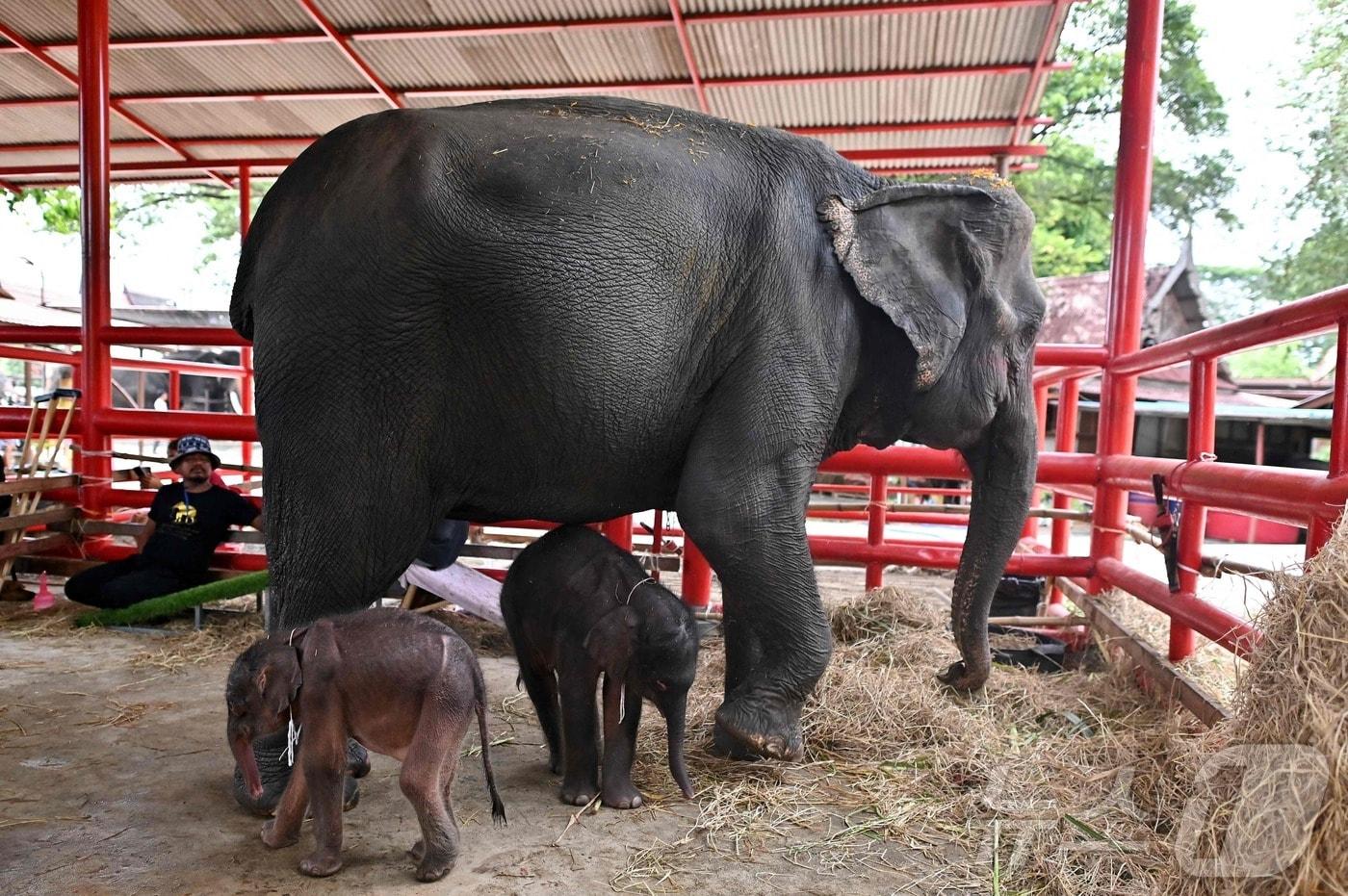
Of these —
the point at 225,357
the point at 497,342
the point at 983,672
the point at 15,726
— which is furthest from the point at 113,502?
the point at 225,357

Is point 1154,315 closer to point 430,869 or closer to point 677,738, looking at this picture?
point 677,738

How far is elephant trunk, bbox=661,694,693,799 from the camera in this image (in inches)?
122

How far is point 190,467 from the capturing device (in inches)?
222

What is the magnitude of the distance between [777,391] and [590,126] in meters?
1.10

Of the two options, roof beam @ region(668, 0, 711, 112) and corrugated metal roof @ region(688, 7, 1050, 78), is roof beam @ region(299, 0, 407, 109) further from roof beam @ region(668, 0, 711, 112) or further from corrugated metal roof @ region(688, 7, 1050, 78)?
corrugated metal roof @ region(688, 7, 1050, 78)

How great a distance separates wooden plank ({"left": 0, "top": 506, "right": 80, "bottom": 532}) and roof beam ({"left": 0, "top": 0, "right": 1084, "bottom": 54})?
16.2 ft

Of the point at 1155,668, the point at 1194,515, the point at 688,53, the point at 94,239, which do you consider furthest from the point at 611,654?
the point at 688,53

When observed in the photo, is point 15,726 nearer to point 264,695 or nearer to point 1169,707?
point 264,695

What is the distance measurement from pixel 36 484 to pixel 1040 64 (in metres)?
8.61

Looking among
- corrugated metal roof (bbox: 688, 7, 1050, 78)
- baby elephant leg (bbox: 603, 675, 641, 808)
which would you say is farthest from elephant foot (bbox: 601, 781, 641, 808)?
corrugated metal roof (bbox: 688, 7, 1050, 78)

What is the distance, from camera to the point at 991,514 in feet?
12.8

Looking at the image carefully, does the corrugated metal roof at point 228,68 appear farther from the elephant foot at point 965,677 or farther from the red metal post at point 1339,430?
the red metal post at point 1339,430

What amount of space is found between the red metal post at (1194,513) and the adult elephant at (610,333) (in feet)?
2.96

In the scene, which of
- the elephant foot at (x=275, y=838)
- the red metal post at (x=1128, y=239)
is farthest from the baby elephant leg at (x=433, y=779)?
the red metal post at (x=1128, y=239)
